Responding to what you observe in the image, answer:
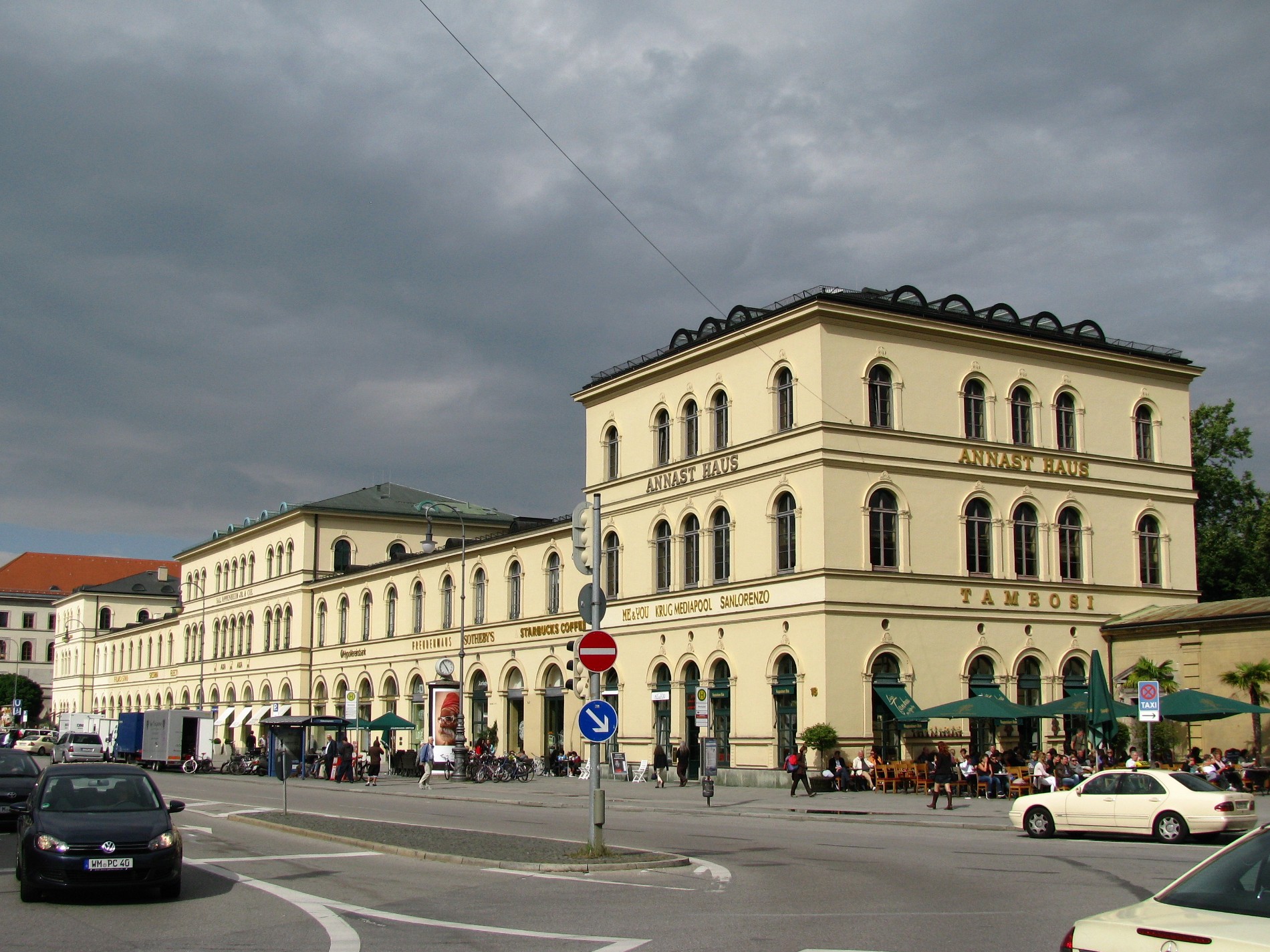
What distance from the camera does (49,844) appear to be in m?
14.0

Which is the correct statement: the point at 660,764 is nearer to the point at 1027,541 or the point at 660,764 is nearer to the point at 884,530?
the point at 884,530

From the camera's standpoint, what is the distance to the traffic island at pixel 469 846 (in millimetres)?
18312

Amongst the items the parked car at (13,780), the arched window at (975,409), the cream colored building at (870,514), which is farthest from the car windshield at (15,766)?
the arched window at (975,409)

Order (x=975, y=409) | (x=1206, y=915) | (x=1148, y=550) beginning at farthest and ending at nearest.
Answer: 1. (x=1148, y=550)
2. (x=975, y=409)
3. (x=1206, y=915)

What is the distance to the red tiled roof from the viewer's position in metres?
158

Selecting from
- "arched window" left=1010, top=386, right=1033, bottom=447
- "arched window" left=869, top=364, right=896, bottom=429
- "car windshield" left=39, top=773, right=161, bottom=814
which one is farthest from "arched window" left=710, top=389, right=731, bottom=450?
"car windshield" left=39, top=773, right=161, bottom=814

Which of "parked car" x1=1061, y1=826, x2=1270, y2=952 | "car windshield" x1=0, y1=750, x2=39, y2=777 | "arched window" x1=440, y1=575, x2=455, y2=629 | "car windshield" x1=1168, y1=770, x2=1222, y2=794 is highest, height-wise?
"arched window" x1=440, y1=575, x2=455, y2=629

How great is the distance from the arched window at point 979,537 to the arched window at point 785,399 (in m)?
6.51

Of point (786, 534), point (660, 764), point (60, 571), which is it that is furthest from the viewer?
point (60, 571)

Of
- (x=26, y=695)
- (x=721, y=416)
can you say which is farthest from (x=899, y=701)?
(x=26, y=695)

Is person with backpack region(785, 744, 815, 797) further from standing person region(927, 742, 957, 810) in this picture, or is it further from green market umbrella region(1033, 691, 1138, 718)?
green market umbrella region(1033, 691, 1138, 718)

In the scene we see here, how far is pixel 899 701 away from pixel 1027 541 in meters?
8.01

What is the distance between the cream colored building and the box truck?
834 inches

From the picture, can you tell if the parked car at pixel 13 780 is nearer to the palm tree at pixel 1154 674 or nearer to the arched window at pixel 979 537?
the arched window at pixel 979 537
